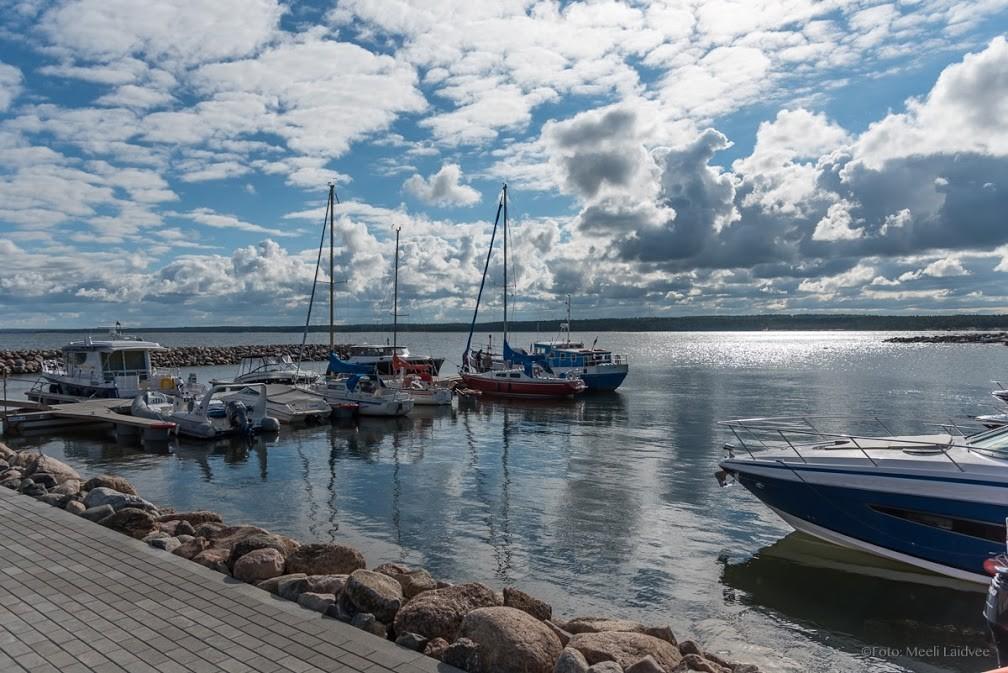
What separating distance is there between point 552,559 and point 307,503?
7.36 meters

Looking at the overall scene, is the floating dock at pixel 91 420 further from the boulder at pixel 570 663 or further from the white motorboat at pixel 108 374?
the boulder at pixel 570 663

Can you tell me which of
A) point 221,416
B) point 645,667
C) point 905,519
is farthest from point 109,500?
point 221,416

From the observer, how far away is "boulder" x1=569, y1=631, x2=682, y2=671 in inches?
270

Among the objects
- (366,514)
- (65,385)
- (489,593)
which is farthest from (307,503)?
(65,385)

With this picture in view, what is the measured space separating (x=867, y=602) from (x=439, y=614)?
7799 millimetres

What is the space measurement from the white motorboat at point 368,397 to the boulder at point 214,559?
2397 centimetres

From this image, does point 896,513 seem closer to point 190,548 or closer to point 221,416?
point 190,548

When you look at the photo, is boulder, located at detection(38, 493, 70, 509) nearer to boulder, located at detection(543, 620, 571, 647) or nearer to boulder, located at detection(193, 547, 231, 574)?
boulder, located at detection(193, 547, 231, 574)

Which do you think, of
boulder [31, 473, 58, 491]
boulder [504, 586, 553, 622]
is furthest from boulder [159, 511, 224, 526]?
boulder [504, 586, 553, 622]

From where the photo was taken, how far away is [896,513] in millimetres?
11781

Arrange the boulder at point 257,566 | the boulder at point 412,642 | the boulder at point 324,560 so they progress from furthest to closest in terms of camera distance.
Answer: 1. the boulder at point 324,560
2. the boulder at point 257,566
3. the boulder at point 412,642

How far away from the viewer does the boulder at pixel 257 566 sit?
8.36 meters

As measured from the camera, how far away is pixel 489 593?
7.93 meters

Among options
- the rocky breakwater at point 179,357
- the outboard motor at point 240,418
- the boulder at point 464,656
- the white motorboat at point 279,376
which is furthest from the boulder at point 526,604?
the rocky breakwater at point 179,357
